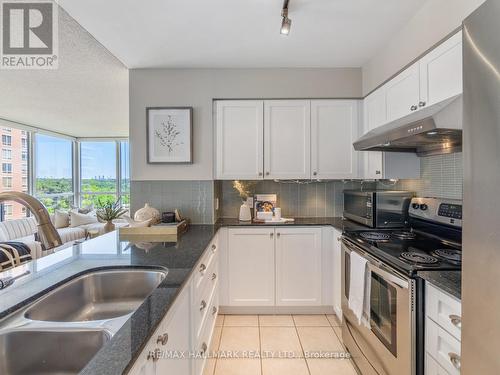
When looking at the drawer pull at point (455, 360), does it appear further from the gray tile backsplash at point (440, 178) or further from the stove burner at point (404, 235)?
the gray tile backsplash at point (440, 178)

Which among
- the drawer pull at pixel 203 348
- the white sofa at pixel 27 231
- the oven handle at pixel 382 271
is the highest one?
the oven handle at pixel 382 271

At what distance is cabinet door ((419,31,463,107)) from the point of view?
58.1 inches

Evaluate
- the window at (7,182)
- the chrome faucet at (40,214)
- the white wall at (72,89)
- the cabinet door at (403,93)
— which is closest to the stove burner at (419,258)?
the cabinet door at (403,93)

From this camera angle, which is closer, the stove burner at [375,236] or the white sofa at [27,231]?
the stove burner at [375,236]

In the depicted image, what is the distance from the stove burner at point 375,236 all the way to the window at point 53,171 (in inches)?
250

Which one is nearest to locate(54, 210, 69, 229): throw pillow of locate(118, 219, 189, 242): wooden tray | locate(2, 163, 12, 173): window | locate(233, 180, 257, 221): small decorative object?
locate(2, 163, 12, 173): window

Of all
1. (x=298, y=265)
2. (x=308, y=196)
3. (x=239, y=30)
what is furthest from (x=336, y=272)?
(x=239, y=30)

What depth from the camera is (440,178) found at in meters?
2.04

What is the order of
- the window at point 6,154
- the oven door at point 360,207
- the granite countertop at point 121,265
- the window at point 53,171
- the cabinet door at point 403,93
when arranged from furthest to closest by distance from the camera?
the window at point 53,171 → the window at point 6,154 → the oven door at point 360,207 → the cabinet door at point 403,93 → the granite countertop at point 121,265

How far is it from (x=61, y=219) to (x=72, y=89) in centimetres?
336

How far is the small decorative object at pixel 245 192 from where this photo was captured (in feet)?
9.51


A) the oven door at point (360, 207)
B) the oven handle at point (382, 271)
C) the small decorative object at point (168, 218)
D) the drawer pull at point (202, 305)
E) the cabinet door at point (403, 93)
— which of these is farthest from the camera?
the small decorative object at point (168, 218)

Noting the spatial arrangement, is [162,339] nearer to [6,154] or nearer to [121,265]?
[121,265]

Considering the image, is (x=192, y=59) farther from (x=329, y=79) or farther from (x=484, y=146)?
(x=484, y=146)
